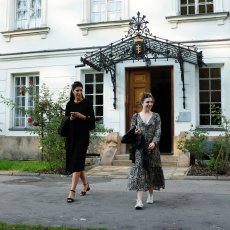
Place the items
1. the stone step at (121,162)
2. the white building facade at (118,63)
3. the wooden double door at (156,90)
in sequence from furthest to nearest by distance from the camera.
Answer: the wooden double door at (156,90) < the white building facade at (118,63) < the stone step at (121,162)

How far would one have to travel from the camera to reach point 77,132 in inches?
299

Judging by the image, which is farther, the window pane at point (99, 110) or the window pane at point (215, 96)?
the window pane at point (99, 110)

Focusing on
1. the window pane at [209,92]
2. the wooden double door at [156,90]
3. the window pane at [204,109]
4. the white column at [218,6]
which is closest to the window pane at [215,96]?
the window pane at [209,92]

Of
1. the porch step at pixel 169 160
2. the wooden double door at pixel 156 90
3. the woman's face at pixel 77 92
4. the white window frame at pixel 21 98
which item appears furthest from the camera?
the white window frame at pixel 21 98

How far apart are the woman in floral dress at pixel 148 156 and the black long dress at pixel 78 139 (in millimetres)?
965

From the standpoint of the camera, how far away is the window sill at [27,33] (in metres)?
15.1

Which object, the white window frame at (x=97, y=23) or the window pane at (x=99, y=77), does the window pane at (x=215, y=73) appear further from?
the window pane at (x=99, y=77)

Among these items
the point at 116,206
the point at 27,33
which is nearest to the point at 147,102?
the point at 116,206

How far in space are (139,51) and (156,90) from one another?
2057 mm

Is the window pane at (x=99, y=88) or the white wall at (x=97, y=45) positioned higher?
the white wall at (x=97, y=45)

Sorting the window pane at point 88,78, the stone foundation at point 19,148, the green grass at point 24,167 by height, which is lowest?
the green grass at point 24,167

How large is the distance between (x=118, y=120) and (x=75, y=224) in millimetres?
8353

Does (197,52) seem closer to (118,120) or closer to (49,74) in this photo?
(118,120)

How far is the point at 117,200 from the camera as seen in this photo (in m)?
7.54
